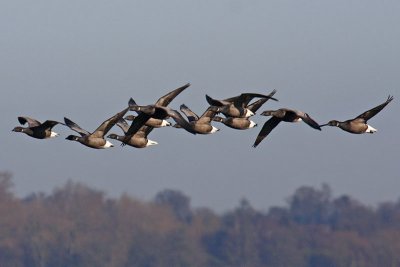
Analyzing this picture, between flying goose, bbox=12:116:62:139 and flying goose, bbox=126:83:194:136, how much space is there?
230cm

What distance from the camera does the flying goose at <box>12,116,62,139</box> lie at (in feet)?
170

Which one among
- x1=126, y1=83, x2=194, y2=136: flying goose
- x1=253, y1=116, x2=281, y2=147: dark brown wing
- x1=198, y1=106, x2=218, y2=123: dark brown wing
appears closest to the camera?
x1=126, y1=83, x2=194, y2=136: flying goose

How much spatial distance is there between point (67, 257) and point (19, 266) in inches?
124

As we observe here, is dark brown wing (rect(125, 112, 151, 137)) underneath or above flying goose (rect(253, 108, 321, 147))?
underneath

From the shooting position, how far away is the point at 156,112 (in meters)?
50.2

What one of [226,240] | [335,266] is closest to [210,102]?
[335,266]

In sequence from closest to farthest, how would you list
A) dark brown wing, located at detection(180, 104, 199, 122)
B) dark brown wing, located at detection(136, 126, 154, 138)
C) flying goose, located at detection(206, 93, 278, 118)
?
1. flying goose, located at detection(206, 93, 278, 118)
2. dark brown wing, located at detection(136, 126, 154, 138)
3. dark brown wing, located at detection(180, 104, 199, 122)

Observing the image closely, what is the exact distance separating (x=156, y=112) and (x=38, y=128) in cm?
429

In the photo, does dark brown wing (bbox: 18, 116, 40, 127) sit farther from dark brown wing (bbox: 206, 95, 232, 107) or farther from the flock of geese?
dark brown wing (bbox: 206, 95, 232, 107)

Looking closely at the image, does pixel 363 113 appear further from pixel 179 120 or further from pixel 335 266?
pixel 335 266

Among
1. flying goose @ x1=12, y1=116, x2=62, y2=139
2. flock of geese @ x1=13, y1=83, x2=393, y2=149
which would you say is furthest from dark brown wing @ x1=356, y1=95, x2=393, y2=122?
flying goose @ x1=12, y1=116, x2=62, y2=139

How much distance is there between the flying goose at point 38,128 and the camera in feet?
170

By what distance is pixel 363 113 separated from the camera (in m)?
50.9

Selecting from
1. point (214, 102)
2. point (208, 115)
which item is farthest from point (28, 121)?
point (214, 102)
